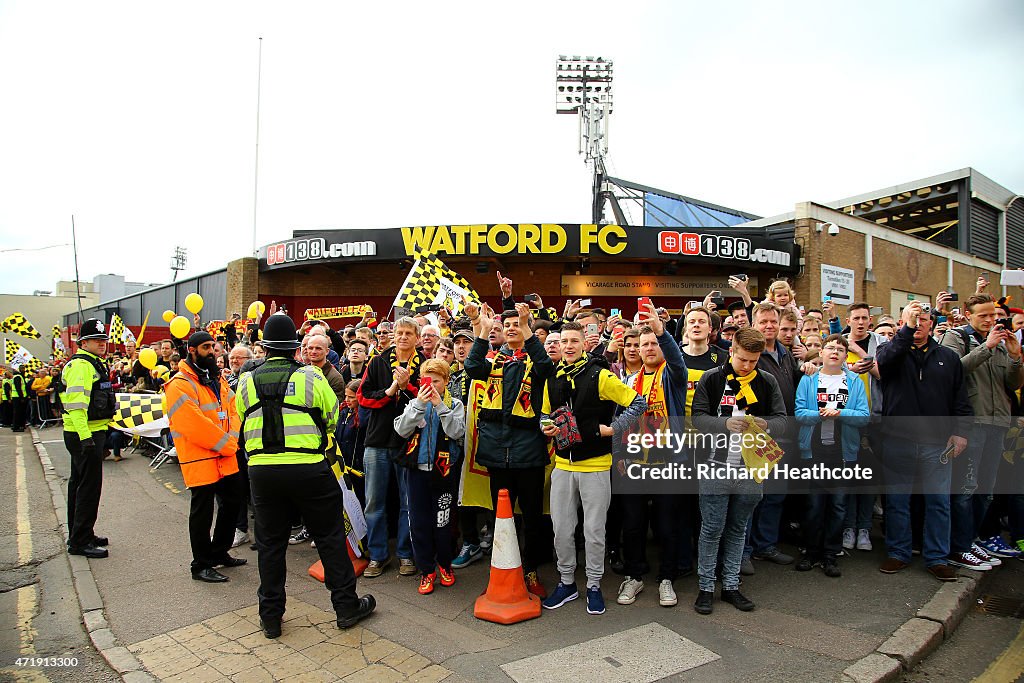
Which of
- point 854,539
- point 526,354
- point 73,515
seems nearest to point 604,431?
point 526,354

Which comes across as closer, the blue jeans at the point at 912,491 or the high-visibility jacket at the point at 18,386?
the blue jeans at the point at 912,491

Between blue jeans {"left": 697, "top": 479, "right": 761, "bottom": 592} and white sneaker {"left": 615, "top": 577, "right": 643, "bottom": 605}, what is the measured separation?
0.47 metres

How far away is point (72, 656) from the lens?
13.1 ft

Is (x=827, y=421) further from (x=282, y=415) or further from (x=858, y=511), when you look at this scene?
(x=282, y=415)

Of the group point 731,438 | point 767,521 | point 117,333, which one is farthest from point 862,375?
point 117,333

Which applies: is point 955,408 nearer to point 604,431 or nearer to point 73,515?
point 604,431

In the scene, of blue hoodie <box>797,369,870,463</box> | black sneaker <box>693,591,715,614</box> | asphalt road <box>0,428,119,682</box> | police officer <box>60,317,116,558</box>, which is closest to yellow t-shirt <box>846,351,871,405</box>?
blue hoodie <box>797,369,870,463</box>

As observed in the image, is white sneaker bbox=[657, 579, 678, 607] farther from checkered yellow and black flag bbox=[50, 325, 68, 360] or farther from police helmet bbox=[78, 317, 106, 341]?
checkered yellow and black flag bbox=[50, 325, 68, 360]

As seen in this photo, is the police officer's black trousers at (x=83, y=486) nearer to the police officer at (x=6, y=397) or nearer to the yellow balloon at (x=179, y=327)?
the yellow balloon at (x=179, y=327)

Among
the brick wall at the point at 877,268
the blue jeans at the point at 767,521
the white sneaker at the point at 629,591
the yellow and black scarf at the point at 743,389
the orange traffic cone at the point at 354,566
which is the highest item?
the brick wall at the point at 877,268

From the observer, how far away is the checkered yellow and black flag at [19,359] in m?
17.0

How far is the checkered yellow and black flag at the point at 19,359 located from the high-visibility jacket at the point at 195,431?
15.4m

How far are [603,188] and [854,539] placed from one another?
24730 millimetres

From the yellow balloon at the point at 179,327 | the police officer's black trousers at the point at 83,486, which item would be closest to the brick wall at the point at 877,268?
the yellow balloon at the point at 179,327
